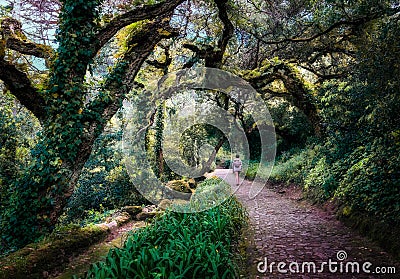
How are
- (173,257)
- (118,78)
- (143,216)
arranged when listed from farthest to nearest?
(143,216) < (118,78) < (173,257)

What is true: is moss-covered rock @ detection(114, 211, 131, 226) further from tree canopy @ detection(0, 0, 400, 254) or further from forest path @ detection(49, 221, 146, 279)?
tree canopy @ detection(0, 0, 400, 254)

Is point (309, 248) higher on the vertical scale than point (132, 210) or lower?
higher

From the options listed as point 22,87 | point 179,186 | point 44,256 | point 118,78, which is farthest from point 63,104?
point 179,186

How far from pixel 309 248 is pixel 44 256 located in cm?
451

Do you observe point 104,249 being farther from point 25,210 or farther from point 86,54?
point 86,54

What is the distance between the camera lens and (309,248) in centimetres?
514

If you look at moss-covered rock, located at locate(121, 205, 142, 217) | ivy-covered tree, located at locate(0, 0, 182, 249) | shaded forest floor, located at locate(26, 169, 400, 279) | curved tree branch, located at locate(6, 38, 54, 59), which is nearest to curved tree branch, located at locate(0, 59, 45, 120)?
ivy-covered tree, located at locate(0, 0, 182, 249)

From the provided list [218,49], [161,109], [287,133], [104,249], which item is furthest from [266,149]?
[104,249]

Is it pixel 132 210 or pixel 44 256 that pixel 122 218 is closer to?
pixel 132 210

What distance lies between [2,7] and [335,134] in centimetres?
922

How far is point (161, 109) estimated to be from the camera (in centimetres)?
1416

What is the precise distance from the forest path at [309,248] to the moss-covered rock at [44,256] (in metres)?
3.32

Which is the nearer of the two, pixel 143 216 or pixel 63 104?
pixel 63 104

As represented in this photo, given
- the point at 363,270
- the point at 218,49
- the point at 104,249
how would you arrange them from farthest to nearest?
1. the point at 218,49
2. the point at 104,249
3. the point at 363,270
